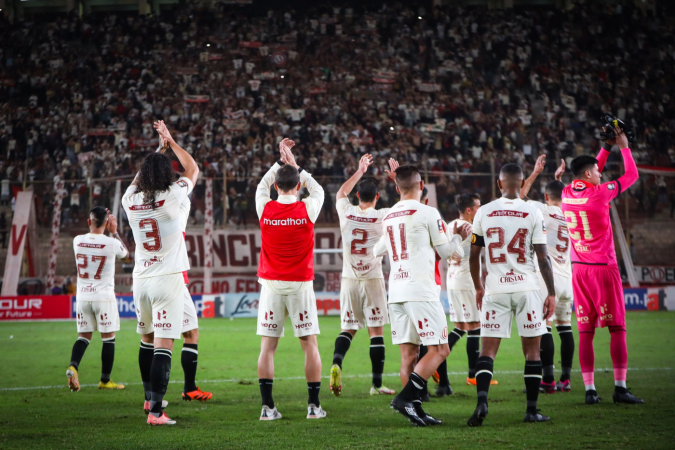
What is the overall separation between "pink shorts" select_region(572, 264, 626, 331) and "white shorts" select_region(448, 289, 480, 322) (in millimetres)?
1452

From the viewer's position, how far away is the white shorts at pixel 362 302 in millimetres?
8461

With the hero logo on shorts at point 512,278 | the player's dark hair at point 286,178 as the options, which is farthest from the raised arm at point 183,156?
the hero logo on shorts at point 512,278

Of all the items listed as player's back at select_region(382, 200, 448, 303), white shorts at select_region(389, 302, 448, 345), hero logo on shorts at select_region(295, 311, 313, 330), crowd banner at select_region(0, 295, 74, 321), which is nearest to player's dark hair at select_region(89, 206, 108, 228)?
hero logo on shorts at select_region(295, 311, 313, 330)

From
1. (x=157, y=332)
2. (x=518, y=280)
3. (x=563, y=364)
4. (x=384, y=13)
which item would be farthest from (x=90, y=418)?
(x=384, y=13)

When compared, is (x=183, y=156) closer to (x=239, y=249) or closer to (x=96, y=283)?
(x=96, y=283)

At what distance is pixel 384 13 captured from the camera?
35062mm

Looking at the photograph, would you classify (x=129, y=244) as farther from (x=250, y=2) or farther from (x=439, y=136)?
(x=250, y=2)

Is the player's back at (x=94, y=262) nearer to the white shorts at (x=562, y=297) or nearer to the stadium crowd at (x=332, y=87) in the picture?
the white shorts at (x=562, y=297)

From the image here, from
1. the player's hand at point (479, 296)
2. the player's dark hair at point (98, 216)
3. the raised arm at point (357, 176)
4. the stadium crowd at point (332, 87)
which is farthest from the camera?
the stadium crowd at point (332, 87)

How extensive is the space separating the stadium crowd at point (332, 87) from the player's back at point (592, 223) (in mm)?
16247

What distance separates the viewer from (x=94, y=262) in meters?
9.27

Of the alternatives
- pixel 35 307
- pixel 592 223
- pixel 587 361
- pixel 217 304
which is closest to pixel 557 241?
pixel 592 223

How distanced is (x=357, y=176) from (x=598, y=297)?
292 centimetres

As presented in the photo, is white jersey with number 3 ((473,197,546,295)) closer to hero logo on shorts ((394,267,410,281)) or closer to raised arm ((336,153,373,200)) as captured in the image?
hero logo on shorts ((394,267,410,281))
